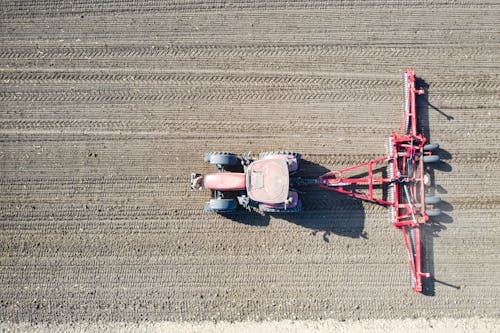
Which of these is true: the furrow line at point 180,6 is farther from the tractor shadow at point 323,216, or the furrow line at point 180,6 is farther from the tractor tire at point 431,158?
the tractor shadow at point 323,216

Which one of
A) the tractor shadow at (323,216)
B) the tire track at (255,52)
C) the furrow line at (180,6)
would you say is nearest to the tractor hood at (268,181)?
the tractor shadow at (323,216)

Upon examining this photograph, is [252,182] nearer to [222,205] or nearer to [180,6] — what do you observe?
[222,205]

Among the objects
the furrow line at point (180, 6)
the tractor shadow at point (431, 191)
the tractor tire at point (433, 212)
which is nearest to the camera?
the tractor tire at point (433, 212)

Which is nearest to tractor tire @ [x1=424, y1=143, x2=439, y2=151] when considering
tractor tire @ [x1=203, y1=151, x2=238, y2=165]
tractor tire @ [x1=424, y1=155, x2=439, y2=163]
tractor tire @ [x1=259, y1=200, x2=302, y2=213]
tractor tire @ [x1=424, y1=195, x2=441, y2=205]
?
tractor tire @ [x1=424, y1=155, x2=439, y2=163]

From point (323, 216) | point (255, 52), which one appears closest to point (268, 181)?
point (323, 216)

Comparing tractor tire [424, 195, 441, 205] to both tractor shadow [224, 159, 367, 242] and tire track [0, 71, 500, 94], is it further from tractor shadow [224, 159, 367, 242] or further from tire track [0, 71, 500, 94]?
tire track [0, 71, 500, 94]

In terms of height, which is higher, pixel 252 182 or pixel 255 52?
pixel 255 52

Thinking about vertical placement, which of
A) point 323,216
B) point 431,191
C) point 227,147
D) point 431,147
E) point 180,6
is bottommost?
point 323,216
